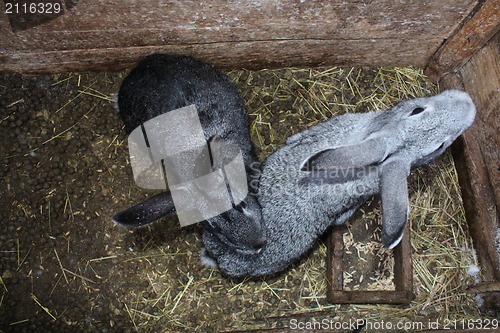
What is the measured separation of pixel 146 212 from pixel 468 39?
3.27 meters

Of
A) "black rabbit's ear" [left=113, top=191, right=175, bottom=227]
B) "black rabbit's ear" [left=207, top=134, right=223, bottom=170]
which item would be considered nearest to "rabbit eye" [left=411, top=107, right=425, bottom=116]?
"black rabbit's ear" [left=207, top=134, right=223, bottom=170]

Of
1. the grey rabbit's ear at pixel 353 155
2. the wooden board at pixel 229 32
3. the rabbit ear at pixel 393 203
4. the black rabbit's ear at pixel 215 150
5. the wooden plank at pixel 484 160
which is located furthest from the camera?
the wooden plank at pixel 484 160

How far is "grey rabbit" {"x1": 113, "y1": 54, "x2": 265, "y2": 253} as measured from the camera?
11.9 ft

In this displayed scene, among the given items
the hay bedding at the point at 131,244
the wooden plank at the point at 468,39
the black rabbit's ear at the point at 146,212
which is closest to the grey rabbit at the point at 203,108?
the black rabbit's ear at the point at 146,212

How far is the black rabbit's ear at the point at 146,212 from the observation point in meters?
3.49

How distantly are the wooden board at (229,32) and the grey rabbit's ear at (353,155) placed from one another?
127 cm

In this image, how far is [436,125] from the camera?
371cm

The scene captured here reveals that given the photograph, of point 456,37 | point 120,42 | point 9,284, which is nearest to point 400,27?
point 456,37

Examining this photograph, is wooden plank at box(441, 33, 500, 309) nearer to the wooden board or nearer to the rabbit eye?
the wooden board

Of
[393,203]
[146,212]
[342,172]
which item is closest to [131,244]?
[146,212]

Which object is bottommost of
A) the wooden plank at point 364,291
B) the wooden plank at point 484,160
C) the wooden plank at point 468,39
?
the wooden plank at point 364,291

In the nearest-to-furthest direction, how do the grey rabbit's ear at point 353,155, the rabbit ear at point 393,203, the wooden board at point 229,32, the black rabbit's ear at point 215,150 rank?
the rabbit ear at point 393,203 → the grey rabbit's ear at point 353,155 → the black rabbit's ear at point 215,150 → the wooden board at point 229,32

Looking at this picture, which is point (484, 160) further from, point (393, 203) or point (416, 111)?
point (393, 203)

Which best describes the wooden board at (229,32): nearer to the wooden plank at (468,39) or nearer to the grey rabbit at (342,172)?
the wooden plank at (468,39)
